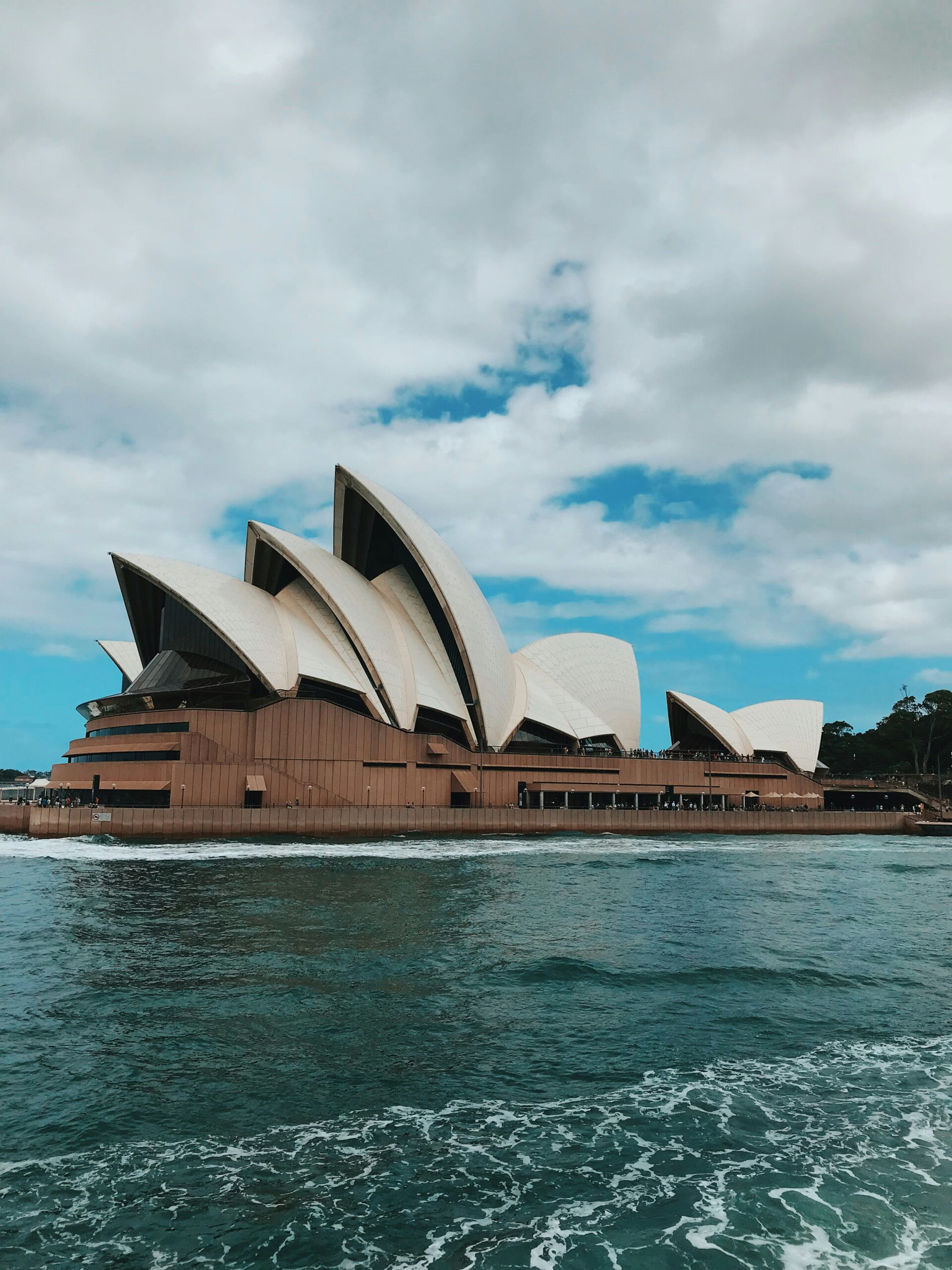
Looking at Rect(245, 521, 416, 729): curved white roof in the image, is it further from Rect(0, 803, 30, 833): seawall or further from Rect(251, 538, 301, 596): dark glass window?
Rect(0, 803, 30, 833): seawall

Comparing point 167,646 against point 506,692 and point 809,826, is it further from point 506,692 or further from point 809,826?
point 809,826

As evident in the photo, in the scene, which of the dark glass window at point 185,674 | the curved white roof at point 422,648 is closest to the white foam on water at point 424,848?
the curved white roof at point 422,648

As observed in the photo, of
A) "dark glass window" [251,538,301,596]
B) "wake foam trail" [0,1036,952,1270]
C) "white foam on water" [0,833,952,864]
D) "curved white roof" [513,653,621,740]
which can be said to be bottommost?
"white foam on water" [0,833,952,864]

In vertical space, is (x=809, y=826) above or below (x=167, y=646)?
below

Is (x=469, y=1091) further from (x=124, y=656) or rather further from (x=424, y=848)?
(x=124, y=656)

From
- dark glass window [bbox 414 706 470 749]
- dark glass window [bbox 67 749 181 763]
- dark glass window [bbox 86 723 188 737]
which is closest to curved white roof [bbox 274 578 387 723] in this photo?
dark glass window [bbox 414 706 470 749]

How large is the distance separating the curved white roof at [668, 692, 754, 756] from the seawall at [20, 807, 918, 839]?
774cm

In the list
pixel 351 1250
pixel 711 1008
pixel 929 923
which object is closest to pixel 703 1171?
pixel 351 1250

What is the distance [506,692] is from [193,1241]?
4693cm

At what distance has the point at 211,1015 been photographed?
36.1 ft

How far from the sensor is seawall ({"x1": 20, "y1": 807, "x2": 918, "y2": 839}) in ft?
127

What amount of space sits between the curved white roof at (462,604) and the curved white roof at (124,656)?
64.5 ft

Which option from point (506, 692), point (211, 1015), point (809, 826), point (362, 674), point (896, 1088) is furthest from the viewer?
point (809, 826)

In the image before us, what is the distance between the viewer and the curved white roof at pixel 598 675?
60.1 m
